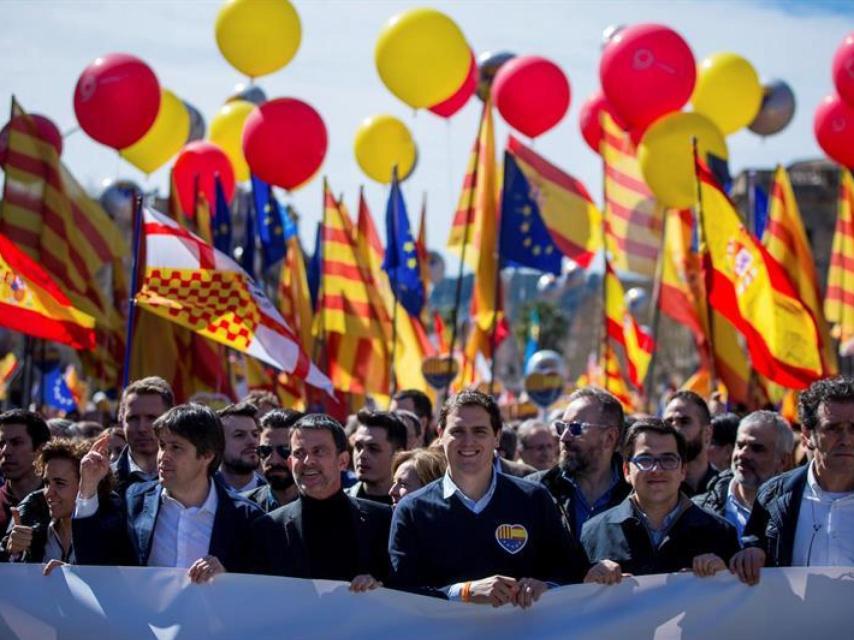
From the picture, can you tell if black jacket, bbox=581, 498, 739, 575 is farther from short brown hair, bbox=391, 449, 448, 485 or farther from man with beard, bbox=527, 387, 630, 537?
short brown hair, bbox=391, 449, 448, 485

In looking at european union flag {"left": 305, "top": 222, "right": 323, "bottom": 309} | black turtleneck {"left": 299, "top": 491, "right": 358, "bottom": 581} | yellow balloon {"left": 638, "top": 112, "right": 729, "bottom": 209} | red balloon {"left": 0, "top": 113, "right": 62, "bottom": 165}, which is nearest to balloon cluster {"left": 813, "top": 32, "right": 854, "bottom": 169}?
yellow balloon {"left": 638, "top": 112, "right": 729, "bottom": 209}

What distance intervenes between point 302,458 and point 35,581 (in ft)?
3.84

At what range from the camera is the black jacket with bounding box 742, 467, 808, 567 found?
5.52m

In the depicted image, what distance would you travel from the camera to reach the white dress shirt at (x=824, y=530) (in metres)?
5.45

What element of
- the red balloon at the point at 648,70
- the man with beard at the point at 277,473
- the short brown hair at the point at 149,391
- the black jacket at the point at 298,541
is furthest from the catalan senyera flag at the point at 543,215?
the black jacket at the point at 298,541

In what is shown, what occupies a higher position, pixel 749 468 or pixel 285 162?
pixel 285 162

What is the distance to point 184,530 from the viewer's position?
570 centimetres

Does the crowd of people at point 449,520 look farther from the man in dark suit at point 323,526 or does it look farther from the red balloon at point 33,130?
the red balloon at point 33,130

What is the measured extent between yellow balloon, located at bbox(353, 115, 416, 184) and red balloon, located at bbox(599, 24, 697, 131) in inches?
152

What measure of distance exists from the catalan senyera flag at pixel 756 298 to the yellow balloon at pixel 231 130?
8183 mm

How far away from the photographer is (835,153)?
642 inches

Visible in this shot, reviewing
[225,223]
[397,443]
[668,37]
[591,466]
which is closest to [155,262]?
[397,443]

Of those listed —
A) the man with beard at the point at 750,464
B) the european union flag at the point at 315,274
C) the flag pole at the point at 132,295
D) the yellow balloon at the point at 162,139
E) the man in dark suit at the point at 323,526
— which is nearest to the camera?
the man in dark suit at the point at 323,526

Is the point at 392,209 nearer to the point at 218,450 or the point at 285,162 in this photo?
the point at 285,162
